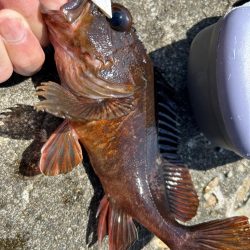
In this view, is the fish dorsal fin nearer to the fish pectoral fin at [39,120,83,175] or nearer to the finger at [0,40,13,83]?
the fish pectoral fin at [39,120,83,175]

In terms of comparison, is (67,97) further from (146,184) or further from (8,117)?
(146,184)

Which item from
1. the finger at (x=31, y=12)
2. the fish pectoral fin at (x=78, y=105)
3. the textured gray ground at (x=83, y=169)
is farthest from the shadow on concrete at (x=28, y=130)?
the finger at (x=31, y=12)

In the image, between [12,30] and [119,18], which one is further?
[119,18]

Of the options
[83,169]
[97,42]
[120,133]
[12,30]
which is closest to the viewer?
[12,30]

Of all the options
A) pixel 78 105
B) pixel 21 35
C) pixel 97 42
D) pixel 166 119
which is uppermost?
pixel 21 35

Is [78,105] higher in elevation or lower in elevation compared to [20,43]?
lower

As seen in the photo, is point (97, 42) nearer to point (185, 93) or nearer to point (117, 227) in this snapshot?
point (185, 93)

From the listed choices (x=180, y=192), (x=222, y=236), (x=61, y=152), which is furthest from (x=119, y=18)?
(x=222, y=236)
